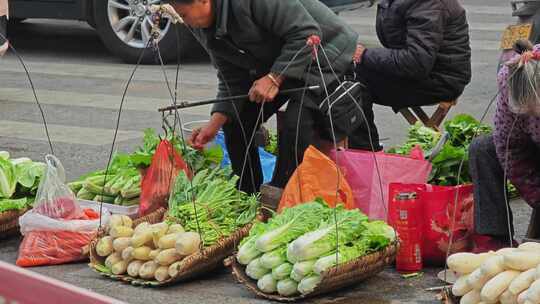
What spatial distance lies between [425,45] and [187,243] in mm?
2028

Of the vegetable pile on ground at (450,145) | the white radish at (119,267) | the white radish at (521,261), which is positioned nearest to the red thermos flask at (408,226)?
the vegetable pile on ground at (450,145)

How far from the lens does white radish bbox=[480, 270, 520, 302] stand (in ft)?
14.0

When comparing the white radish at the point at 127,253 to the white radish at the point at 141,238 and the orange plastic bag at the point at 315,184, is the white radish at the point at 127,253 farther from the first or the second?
the orange plastic bag at the point at 315,184

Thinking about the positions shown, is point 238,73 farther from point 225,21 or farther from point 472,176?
point 472,176

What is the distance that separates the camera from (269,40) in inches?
220

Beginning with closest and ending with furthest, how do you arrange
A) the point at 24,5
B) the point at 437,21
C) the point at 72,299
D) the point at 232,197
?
the point at 72,299
the point at 232,197
the point at 437,21
the point at 24,5

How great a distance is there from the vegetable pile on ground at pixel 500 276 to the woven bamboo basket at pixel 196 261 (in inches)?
40.6

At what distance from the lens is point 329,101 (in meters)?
5.60

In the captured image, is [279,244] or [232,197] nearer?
[279,244]

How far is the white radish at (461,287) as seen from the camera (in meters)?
4.44

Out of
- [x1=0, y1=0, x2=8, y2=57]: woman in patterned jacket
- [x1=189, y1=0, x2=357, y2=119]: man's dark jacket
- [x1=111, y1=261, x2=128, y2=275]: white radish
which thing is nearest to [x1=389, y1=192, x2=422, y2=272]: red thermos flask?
[x1=189, y1=0, x2=357, y2=119]: man's dark jacket

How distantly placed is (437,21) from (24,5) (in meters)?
5.86

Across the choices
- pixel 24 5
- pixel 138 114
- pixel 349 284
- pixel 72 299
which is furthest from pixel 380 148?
pixel 24 5

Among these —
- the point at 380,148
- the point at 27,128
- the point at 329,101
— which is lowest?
the point at 27,128
